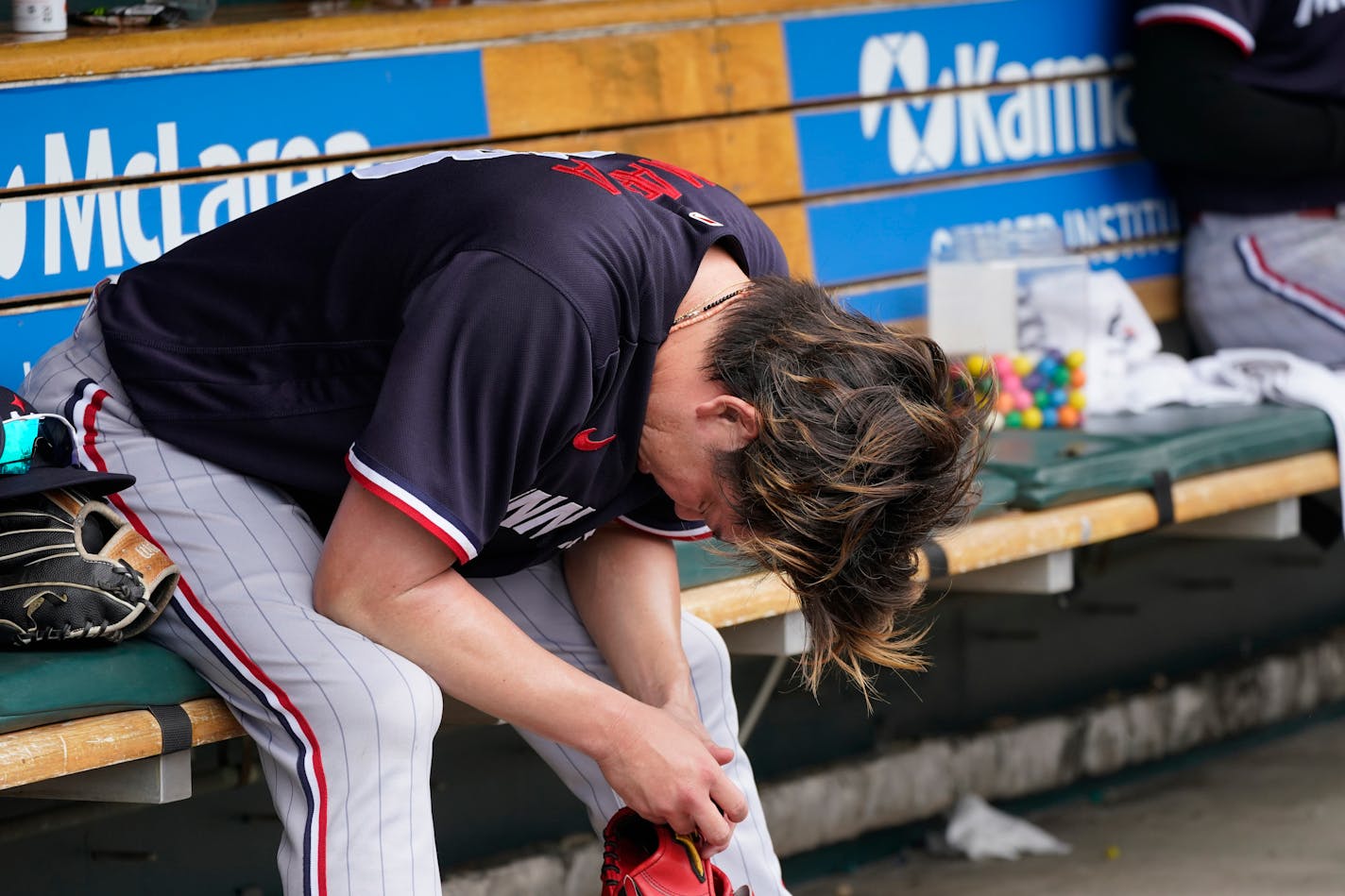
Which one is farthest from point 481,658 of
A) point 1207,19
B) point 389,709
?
point 1207,19

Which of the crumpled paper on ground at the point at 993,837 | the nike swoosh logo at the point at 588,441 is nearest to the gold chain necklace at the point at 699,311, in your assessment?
the nike swoosh logo at the point at 588,441

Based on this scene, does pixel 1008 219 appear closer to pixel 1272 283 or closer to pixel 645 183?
pixel 1272 283

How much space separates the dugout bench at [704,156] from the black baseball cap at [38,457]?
0.17 meters

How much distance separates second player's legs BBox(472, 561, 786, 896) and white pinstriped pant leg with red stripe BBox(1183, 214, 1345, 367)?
1876 millimetres

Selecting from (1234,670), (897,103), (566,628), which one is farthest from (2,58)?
(1234,670)

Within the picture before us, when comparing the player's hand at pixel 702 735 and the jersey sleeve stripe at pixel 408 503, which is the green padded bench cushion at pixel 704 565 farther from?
the jersey sleeve stripe at pixel 408 503

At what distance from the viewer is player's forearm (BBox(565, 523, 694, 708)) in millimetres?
1852

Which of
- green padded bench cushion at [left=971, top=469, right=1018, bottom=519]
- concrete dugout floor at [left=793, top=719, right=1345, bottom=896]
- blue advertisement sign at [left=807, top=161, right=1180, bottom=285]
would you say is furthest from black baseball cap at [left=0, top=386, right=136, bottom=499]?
concrete dugout floor at [left=793, top=719, right=1345, bottom=896]

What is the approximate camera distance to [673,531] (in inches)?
75.8

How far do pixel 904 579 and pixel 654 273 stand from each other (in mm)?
374

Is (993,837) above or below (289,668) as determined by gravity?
below

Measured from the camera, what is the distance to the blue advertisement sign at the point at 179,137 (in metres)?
2.23

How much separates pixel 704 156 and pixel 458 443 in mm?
1519

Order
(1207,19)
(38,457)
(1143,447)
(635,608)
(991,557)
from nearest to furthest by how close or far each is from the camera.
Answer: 1. (38,457)
2. (635,608)
3. (991,557)
4. (1143,447)
5. (1207,19)
